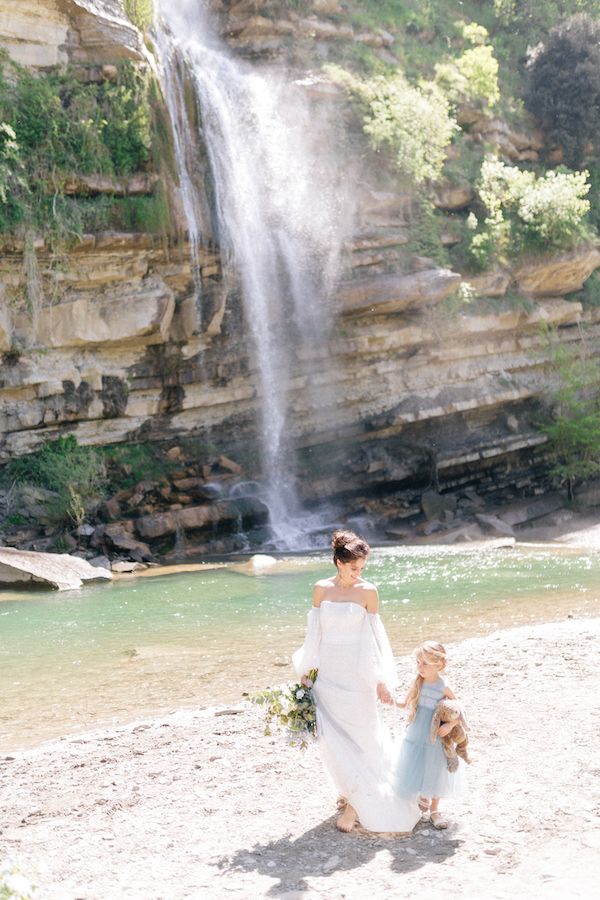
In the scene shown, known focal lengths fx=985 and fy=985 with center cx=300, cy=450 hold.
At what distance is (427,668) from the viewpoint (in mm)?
5621

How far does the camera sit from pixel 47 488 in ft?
64.7

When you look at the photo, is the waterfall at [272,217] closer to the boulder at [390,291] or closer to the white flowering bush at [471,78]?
the boulder at [390,291]

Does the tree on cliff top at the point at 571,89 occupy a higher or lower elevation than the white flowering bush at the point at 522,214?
higher

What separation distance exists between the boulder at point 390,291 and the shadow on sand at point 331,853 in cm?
1812

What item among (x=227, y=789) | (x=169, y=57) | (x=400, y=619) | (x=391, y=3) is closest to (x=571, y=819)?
(x=227, y=789)

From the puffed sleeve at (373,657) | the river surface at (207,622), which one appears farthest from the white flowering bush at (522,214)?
the puffed sleeve at (373,657)

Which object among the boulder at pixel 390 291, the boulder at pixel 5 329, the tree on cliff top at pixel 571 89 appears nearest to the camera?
Result: the boulder at pixel 5 329

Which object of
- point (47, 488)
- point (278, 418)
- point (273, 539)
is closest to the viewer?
point (47, 488)

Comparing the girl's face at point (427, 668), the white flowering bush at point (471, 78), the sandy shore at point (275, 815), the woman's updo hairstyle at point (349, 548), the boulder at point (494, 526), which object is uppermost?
the white flowering bush at point (471, 78)

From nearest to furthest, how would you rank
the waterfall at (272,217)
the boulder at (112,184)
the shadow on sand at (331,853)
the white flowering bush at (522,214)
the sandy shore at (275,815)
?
the sandy shore at (275,815) → the shadow on sand at (331,853) → the boulder at (112,184) → the waterfall at (272,217) → the white flowering bush at (522,214)

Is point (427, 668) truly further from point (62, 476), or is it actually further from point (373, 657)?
point (62, 476)

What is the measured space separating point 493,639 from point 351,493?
43.9ft

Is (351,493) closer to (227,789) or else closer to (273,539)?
(273,539)

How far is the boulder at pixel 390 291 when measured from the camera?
22750 millimetres
